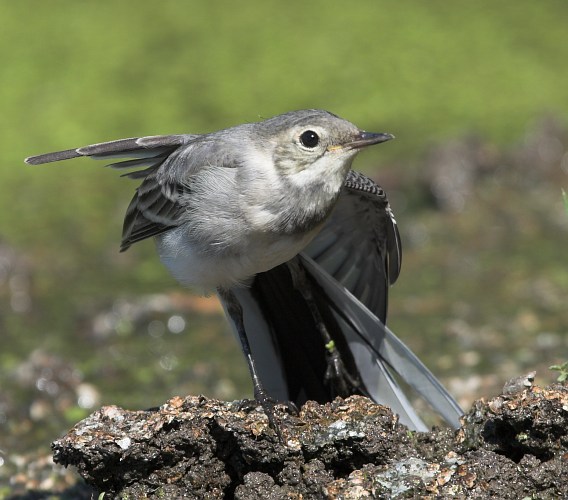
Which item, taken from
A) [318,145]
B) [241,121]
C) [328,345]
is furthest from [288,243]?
[241,121]

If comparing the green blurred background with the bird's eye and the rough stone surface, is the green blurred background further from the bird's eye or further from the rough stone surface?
the bird's eye

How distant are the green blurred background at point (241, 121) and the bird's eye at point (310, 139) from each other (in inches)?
99.9

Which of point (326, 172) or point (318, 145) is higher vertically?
point (318, 145)

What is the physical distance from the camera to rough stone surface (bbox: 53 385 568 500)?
4.05 m

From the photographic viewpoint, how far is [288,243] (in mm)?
4719

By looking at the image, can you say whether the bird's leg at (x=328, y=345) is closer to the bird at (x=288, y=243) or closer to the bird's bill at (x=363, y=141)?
the bird at (x=288, y=243)

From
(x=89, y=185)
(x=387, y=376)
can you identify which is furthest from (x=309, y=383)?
(x=89, y=185)

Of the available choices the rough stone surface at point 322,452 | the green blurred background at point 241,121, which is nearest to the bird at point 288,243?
the rough stone surface at point 322,452

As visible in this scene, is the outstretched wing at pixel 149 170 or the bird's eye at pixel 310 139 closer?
the bird's eye at pixel 310 139

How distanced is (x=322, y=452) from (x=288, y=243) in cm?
98

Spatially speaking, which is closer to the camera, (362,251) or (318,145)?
(318,145)

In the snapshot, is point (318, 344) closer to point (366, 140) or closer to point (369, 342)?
point (369, 342)

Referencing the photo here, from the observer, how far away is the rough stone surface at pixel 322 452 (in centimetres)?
405

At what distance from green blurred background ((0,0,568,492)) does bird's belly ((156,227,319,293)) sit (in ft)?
5.70
